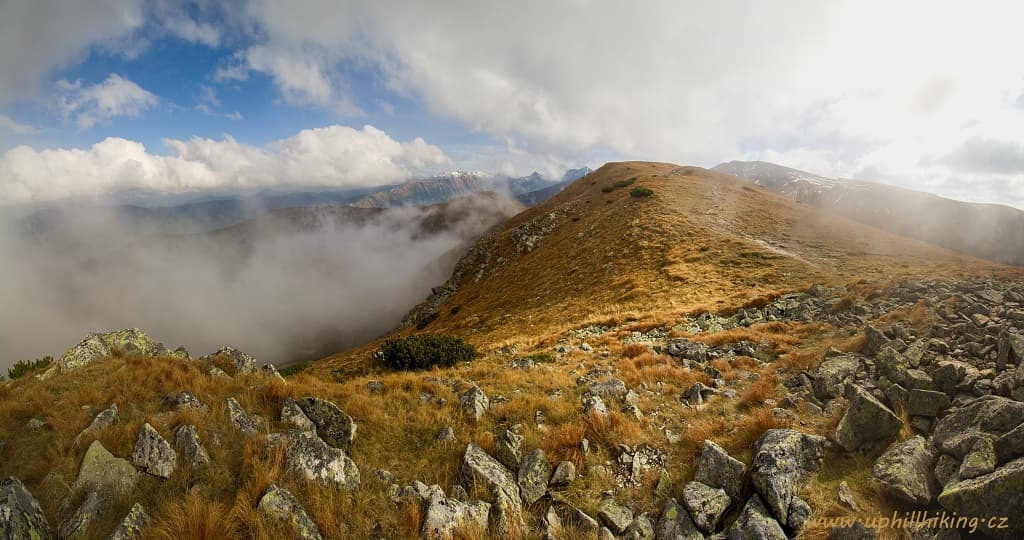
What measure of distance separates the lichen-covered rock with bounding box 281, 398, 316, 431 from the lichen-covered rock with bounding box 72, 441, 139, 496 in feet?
7.67

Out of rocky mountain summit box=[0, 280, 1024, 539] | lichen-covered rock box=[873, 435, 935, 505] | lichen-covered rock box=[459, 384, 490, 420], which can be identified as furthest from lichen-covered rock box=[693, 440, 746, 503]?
lichen-covered rock box=[459, 384, 490, 420]

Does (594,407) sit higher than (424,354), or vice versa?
(594,407)

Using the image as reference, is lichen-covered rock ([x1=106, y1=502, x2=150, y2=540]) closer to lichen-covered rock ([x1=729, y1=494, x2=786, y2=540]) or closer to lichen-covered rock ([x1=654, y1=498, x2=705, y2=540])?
Result: lichen-covered rock ([x1=654, y1=498, x2=705, y2=540])

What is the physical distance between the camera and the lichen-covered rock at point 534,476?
6.56 m

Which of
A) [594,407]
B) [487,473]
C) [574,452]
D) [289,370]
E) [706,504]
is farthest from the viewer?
[289,370]

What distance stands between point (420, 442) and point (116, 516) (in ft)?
15.2

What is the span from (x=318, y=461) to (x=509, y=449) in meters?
3.46

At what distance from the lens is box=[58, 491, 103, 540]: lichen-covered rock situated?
16.7 feet

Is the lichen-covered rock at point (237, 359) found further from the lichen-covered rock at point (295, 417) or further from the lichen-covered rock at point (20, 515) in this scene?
the lichen-covered rock at point (20, 515)

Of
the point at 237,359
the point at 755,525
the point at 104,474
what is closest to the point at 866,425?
the point at 755,525

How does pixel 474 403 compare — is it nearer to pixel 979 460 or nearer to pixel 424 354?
pixel 979 460

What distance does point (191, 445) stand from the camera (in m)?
6.57

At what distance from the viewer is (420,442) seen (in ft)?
26.7

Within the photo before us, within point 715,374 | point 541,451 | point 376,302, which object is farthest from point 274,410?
point 376,302
